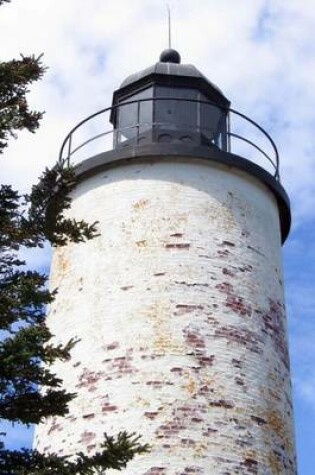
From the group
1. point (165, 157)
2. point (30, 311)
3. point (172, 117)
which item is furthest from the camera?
point (172, 117)

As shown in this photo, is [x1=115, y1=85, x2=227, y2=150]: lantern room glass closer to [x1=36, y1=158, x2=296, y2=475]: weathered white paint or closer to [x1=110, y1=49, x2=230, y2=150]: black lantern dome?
[x1=110, y1=49, x2=230, y2=150]: black lantern dome

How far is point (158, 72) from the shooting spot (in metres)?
14.8

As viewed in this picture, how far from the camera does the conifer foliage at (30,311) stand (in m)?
7.87

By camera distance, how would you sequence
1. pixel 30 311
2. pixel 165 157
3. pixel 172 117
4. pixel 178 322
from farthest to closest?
pixel 172 117
pixel 165 157
pixel 178 322
pixel 30 311

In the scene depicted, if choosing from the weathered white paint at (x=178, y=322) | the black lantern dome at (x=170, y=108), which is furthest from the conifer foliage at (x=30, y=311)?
the black lantern dome at (x=170, y=108)

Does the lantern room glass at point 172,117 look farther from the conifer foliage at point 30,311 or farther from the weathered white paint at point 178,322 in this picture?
the conifer foliage at point 30,311

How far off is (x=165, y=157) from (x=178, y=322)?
239 cm

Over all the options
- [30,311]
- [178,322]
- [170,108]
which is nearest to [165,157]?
[170,108]

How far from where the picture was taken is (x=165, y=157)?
13.2m

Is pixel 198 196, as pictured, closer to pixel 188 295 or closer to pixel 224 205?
pixel 224 205

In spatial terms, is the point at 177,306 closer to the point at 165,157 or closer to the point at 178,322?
the point at 178,322

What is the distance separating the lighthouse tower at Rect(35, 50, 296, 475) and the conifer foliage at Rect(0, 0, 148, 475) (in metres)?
2.96

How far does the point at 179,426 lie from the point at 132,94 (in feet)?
18.5

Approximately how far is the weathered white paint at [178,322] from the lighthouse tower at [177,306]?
0.02 metres
